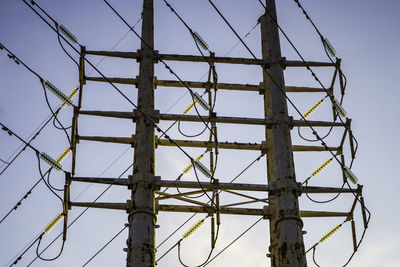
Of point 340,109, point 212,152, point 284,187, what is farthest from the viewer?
point 340,109

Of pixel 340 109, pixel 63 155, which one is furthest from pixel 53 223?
pixel 340 109

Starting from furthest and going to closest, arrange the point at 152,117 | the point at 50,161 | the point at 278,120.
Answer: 1. the point at 278,120
2. the point at 152,117
3. the point at 50,161

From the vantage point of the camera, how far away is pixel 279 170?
49.3 ft

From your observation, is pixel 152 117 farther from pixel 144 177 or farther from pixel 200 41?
pixel 200 41

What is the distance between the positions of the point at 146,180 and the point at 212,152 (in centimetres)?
298

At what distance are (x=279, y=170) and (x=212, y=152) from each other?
2162 millimetres

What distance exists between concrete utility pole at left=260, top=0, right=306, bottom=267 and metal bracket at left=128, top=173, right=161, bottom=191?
2.30 metres

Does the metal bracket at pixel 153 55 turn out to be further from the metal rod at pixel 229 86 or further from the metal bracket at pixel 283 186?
the metal bracket at pixel 283 186

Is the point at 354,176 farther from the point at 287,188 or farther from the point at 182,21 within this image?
the point at 182,21

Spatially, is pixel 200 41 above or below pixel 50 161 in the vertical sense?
above

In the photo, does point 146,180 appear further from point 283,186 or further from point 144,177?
point 283,186

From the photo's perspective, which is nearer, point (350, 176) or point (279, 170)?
point (279, 170)

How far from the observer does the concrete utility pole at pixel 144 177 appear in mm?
13227

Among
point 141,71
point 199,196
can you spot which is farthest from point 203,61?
point 199,196
